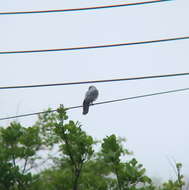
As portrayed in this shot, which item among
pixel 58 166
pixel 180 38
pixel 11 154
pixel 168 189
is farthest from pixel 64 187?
pixel 58 166

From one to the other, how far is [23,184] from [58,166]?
32.9 feet

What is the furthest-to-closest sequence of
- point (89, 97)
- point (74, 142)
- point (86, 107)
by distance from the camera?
point (89, 97) < point (86, 107) < point (74, 142)

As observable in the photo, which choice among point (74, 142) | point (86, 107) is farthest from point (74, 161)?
point (86, 107)

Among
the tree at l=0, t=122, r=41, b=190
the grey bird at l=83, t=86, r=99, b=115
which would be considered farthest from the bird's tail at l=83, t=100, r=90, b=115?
the tree at l=0, t=122, r=41, b=190

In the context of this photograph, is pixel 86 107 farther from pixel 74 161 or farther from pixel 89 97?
pixel 74 161

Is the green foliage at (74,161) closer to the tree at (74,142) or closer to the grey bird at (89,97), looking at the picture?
the tree at (74,142)

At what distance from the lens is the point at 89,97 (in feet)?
32.6

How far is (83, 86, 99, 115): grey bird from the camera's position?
955 centimetres

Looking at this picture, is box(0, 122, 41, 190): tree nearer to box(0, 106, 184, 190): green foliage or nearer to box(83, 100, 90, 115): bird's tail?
box(0, 106, 184, 190): green foliage

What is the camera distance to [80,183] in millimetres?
9266

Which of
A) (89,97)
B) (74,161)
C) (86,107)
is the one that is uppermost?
(89,97)

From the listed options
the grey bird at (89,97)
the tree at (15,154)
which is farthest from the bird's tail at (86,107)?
the tree at (15,154)

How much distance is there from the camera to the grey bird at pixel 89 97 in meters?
9.55

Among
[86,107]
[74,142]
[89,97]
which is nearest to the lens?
[74,142]
